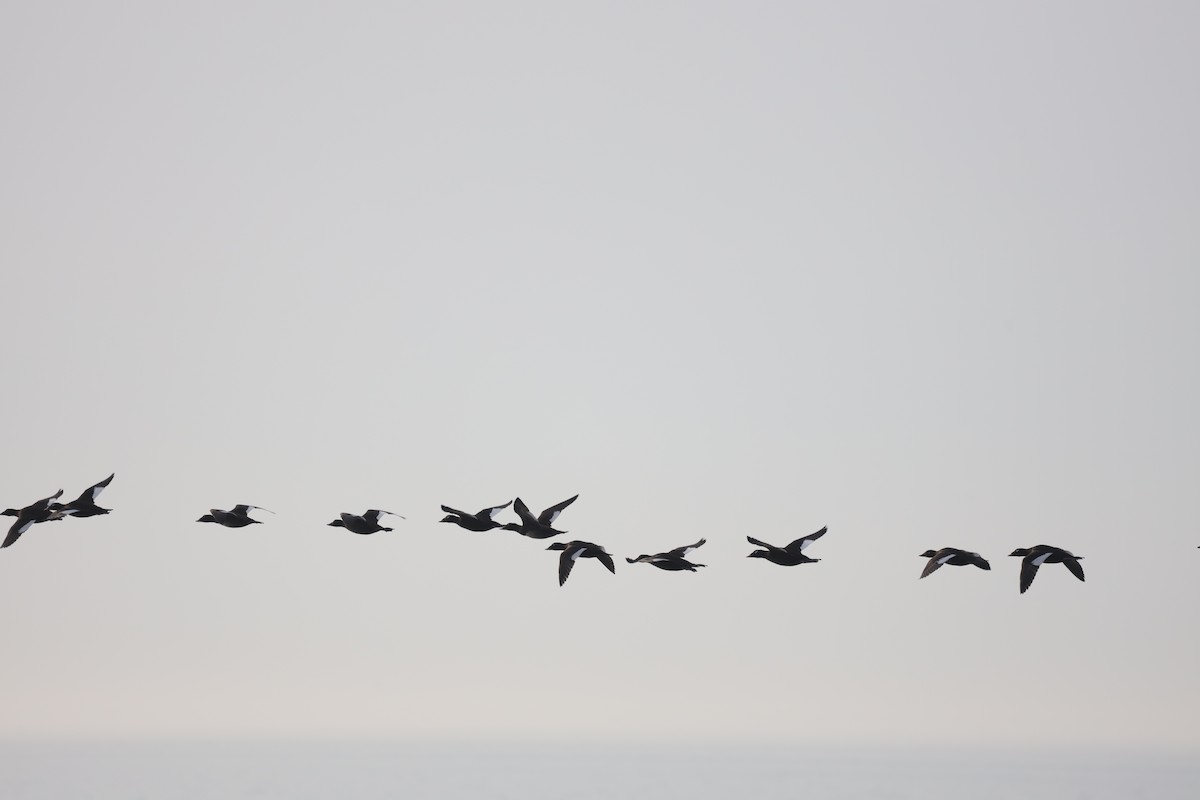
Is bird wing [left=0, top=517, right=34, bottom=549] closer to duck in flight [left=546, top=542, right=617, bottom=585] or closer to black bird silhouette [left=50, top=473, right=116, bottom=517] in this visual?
black bird silhouette [left=50, top=473, right=116, bottom=517]

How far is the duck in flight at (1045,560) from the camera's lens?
38.5 metres

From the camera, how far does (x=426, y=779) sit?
7210 inches

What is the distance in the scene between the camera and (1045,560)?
1548 inches

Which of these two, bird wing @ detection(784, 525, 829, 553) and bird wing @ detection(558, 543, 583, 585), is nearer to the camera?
bird wing @ detection(558, 543, 583, 585)

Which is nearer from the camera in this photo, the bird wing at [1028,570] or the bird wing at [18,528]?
the bird wing at [1028,570]

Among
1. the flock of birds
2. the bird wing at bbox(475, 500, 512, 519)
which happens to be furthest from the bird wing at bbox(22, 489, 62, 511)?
the bird wing at bbox(475, 500, 512, 519)

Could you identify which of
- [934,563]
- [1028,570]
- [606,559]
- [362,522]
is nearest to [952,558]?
[934,563]

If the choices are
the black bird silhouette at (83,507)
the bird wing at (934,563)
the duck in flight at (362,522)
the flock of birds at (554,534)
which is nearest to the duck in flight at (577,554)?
the flock of birds at (554,534)

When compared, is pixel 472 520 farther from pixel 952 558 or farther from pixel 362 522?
pixel 952 558

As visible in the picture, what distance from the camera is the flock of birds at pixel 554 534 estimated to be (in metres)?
39.0

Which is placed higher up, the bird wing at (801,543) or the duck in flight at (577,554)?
the bird wing at (801,543)

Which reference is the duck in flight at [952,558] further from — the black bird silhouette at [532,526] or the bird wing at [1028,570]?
the black bird silhouette at [532,526]

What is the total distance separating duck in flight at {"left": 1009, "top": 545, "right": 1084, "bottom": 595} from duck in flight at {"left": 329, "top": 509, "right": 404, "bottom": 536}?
17525mm

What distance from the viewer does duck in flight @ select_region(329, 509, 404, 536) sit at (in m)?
42.6
